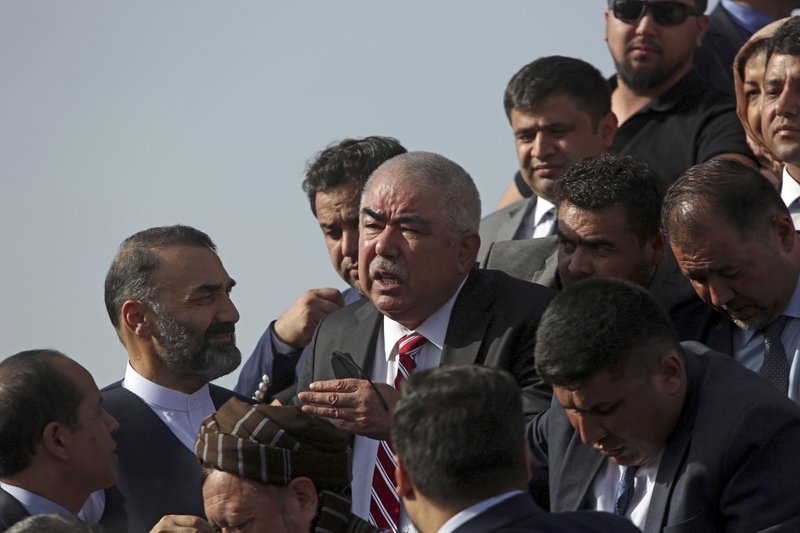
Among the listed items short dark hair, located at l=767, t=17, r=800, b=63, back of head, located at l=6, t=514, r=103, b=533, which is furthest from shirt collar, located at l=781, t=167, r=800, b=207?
back of head, located at l=6, t=514, r=103, b=533

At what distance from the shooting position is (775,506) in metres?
4.14

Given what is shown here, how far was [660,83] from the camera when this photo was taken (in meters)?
7.34

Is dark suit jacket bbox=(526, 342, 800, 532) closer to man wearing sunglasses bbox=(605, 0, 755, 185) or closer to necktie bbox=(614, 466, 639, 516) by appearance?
necktie bbox=(614, 466, 639, 516)

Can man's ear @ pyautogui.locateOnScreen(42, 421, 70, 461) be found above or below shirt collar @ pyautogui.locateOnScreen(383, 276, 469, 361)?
above

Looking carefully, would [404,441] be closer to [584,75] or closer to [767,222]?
[767,222]

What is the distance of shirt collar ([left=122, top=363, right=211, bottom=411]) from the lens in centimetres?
594

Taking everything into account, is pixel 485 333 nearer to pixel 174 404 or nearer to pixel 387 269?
pixel 387 269

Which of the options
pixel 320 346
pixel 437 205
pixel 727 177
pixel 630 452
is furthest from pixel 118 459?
pixel 727 177

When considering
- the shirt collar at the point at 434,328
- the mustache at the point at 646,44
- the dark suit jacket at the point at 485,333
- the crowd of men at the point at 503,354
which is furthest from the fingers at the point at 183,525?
the mustache at the point at 646,44

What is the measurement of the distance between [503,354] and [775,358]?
0.97 metres

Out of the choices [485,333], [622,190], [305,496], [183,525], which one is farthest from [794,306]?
[183,525]

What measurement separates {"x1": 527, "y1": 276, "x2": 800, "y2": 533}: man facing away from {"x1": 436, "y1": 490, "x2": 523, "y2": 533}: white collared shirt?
0.81 m

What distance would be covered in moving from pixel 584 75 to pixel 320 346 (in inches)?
77.4

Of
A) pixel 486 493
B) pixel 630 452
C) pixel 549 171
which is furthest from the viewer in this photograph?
pixel 549 171
